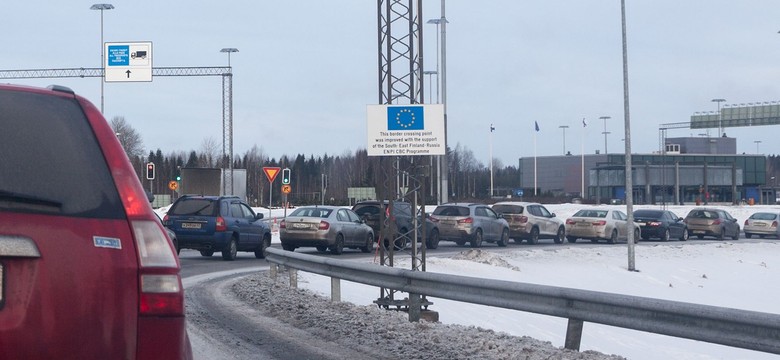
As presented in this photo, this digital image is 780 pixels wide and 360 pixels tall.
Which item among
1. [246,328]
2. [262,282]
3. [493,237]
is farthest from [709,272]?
[246,328]

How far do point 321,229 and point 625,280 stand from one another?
350 inches

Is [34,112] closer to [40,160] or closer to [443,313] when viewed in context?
[40,160]

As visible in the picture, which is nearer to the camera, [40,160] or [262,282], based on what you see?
[40,160]

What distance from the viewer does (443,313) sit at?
15.5 meters

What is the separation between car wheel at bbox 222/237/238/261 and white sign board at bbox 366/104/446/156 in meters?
11.5

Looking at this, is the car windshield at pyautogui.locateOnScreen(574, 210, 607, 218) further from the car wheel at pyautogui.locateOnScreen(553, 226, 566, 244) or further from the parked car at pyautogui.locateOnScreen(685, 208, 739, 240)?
the parked car at pyautogui.locateOnScreen(685, 208, 739, 240)

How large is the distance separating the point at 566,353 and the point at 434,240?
2570 cm

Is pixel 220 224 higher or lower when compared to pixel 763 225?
higher

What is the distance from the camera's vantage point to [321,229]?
2842 cm

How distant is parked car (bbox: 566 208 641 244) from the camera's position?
4169 cm

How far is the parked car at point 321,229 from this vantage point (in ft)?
93.2

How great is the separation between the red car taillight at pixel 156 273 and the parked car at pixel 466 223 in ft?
106

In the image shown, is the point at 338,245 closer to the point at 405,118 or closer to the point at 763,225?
the point at 405,118

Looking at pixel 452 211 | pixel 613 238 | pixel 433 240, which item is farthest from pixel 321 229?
pixel 613 238
